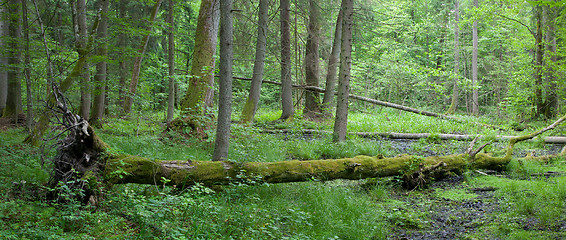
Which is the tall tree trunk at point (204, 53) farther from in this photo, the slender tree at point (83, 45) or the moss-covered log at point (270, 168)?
the moss-covered log at point (270, 168)

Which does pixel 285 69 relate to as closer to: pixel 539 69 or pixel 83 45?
Answer: pixel 83 45

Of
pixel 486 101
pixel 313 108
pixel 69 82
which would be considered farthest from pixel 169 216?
pixel 486 101

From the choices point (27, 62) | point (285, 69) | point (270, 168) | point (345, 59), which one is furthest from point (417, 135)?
point (27, 62)

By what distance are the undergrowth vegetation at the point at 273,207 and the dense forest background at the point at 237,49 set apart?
2.09m

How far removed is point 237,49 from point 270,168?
6.90 meters

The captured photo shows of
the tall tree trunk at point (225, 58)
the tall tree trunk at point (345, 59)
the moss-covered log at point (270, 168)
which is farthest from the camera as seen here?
the tall tree trunk at point (345, 59)

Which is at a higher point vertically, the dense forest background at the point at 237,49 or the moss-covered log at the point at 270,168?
Result: the dense forest background at the point at 237,49

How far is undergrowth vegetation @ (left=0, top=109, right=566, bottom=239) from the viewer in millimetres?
3443

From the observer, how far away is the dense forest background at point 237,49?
7297 millimetres

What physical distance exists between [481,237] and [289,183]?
3.00 m

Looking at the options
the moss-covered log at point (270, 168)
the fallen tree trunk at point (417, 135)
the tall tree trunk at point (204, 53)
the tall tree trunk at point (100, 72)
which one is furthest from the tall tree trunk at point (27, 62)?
the fallen tree trunk at point (417, 135)

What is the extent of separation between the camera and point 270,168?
5.51 meters

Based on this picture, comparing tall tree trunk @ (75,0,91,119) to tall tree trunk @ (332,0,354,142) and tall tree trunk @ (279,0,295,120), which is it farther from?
tall tree trunk @ (279,0,295,120)

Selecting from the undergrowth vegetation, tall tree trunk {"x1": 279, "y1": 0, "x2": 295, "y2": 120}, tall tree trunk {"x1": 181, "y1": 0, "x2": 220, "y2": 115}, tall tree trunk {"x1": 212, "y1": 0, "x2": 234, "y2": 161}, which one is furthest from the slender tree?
tall tree trunk {"x1": 279, "y1": 0, "x2": 295, "y2": 120}
